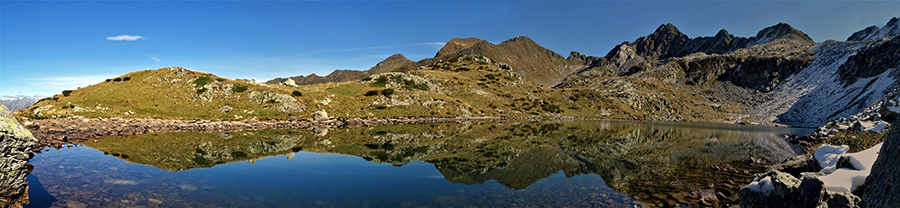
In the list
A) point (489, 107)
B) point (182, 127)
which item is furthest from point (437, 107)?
point (182, 127)

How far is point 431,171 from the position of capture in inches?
860

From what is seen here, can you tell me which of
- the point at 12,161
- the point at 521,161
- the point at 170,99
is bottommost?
the point at 521,161

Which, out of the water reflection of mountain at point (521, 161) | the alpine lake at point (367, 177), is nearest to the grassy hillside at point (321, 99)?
the water reflection of mountain at point (521, 161)

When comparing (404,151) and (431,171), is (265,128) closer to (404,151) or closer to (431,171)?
(404,151)

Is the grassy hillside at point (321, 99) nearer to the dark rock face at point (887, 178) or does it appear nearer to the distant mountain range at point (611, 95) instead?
the distant mountain range at point (611, 95)

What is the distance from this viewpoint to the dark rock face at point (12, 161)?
12.3 meters

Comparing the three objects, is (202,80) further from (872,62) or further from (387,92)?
(872,62)

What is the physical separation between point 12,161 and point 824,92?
762ft

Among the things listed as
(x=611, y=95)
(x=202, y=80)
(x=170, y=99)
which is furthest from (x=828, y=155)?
(x=611, y=95)

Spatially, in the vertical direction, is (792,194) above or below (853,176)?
below

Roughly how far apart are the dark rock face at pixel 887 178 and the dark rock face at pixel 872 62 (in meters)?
193

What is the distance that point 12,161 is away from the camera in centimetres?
1271

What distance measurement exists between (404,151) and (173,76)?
64553mm

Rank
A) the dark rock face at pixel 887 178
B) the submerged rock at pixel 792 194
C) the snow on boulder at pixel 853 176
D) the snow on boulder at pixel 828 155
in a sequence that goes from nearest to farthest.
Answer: the dark rock face at pixel 887 178, the submerged rock at pixel 792 194, the snow on boulder at pixel 853 176, the snow on boulder at pixel 828 155
